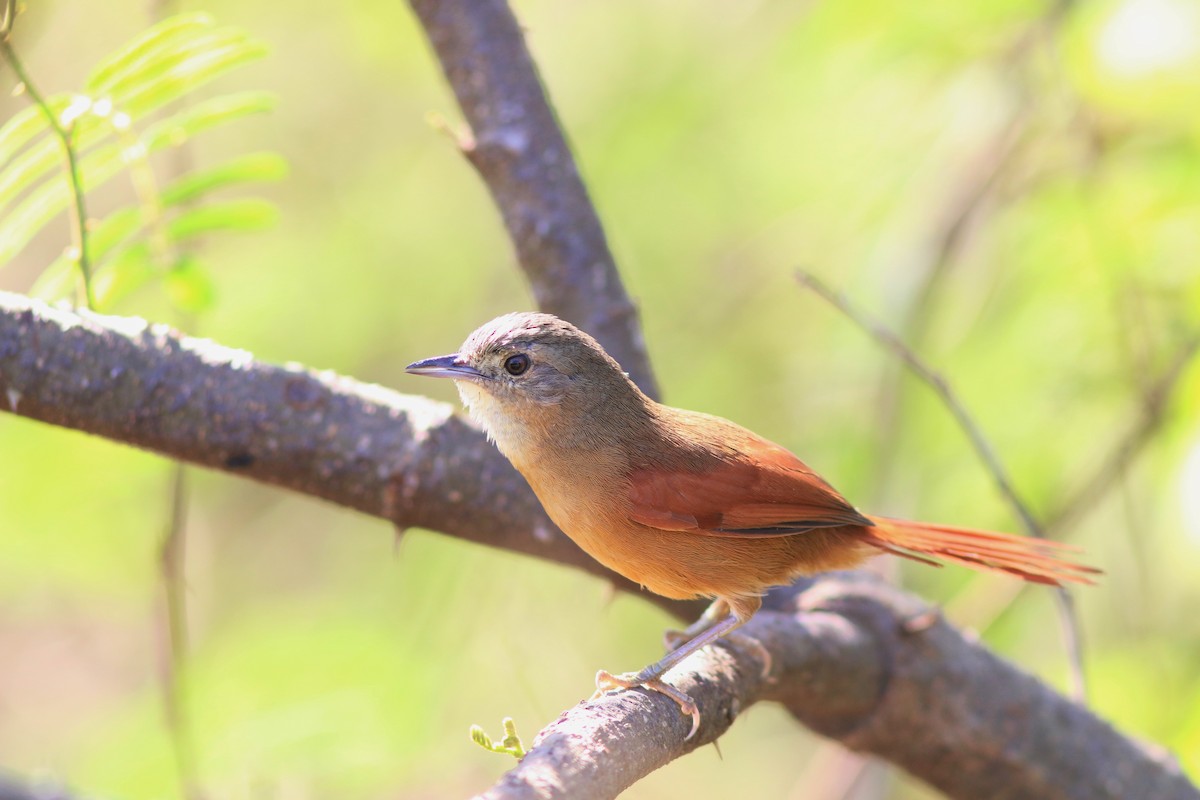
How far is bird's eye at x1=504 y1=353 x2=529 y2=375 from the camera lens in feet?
11.4

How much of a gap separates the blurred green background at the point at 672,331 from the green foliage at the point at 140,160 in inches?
15.5

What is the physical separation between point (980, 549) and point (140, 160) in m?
2.65

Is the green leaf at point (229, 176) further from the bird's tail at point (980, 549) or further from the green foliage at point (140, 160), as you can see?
the bird's tail at point (980, 549)

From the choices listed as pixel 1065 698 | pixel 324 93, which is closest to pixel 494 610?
pixel 1065 698

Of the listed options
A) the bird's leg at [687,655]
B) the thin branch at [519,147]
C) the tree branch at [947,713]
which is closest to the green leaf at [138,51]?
the thin branch at [519,147]

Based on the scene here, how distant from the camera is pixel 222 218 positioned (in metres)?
3.63

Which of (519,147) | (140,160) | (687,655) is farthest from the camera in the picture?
(519,147)

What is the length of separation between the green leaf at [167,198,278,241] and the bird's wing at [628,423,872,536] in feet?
4.68

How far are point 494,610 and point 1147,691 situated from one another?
269 cm

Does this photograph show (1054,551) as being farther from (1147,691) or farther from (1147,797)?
(1147,691)

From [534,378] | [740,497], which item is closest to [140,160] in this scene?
[534,378]

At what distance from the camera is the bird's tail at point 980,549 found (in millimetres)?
3359

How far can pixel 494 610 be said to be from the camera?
502cm

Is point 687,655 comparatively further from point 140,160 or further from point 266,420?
point 140,160
